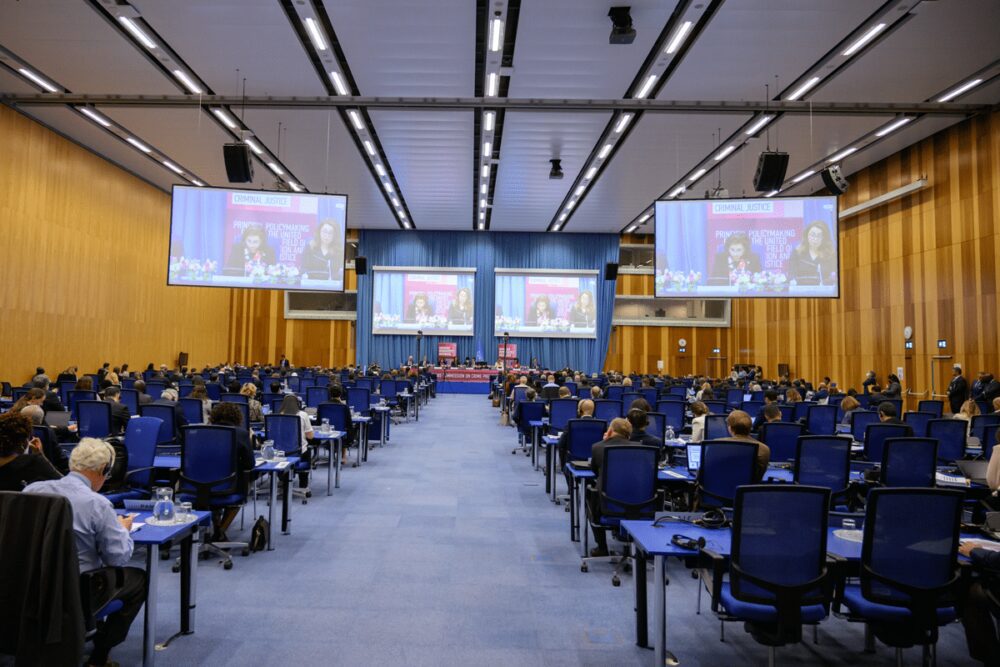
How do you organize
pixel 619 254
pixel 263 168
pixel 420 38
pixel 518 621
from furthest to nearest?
pixel 619 254 < pixel 263 168 < pixel 420 38 < pixel 518 621

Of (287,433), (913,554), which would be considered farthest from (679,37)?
(913,554)

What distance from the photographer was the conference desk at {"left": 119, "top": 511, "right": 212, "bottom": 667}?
2.92m

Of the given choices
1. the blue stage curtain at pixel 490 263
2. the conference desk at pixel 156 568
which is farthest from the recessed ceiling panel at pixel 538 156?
the conference desk at pixel 156 568

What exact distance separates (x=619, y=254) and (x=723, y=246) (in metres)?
15.6

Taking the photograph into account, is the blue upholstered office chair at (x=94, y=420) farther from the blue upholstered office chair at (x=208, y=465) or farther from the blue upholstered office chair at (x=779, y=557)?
the blue upholstered office chair at (x=779, y=557)

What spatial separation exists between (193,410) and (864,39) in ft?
34.9

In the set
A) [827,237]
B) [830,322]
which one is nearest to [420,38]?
[827,237]

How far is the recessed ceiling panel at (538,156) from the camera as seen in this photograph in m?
12.4

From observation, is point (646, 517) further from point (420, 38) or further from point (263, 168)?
point (263, 168)

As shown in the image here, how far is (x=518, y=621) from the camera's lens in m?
3.70

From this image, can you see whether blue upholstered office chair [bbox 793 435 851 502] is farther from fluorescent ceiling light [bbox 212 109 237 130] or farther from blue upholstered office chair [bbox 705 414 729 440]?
fluorescent ceiling light [bbox 212 109 237 130]

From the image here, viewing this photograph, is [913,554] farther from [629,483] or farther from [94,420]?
[94,420]

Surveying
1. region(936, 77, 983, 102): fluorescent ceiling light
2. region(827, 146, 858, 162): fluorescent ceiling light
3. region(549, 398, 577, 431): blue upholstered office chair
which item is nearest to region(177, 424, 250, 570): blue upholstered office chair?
region(549, 398, 577, 431): blue upholstered office chair

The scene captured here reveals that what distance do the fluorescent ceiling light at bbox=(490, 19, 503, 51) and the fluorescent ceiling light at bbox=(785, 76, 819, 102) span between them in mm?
5478
